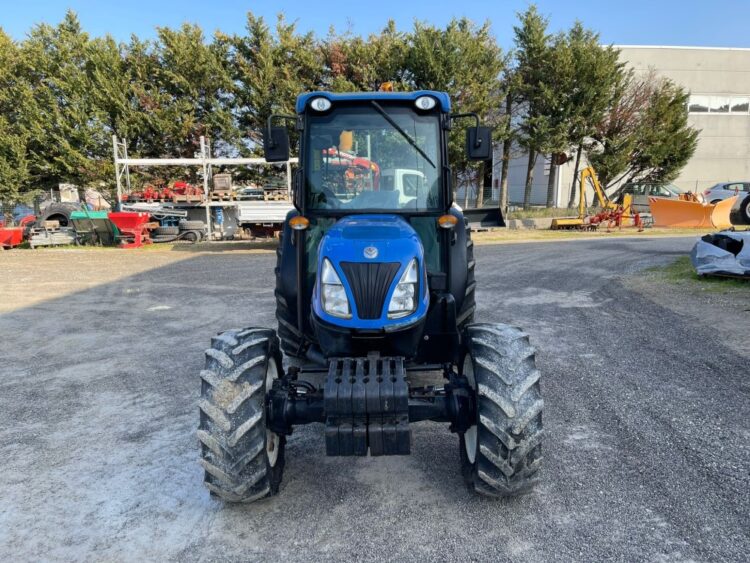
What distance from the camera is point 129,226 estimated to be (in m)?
16.7

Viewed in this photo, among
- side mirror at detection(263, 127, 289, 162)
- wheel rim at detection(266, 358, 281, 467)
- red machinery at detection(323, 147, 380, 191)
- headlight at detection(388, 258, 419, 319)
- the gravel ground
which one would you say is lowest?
the gravel ground

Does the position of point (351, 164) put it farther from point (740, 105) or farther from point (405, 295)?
point (740, 105)

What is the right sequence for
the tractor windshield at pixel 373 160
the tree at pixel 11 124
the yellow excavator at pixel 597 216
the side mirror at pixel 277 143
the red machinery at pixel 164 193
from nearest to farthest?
the tractor windshield at pixel 373 160
the side mirror at pixel 277 143
the red machinery at pixel 164 193
the tree at pixel 11 124
the yellow excavator at pixel 597 216

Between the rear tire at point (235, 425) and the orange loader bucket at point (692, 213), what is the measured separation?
58.8 ft

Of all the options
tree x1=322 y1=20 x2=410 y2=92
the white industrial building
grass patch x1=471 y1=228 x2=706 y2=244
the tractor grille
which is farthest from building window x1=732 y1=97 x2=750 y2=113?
the tractor grille

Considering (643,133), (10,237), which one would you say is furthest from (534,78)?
(10,237)

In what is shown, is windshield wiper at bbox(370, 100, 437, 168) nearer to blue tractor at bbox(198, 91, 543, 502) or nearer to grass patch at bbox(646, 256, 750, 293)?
blue tractor at bbox(198, 91, 543, 502)

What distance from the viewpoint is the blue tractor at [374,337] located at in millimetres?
2809

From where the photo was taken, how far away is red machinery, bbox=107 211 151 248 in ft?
54.5

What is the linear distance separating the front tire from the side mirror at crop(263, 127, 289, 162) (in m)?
2.13

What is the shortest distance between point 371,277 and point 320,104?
1.46 m

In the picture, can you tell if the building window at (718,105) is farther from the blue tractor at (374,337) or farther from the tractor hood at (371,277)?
the tractor hood at (371,277)

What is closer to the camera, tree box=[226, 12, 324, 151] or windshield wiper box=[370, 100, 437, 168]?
windshield wiper box=[370, 100, 437, 168]

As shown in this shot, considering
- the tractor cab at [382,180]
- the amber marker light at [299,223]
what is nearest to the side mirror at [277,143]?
the tractor cab at [382,180]
